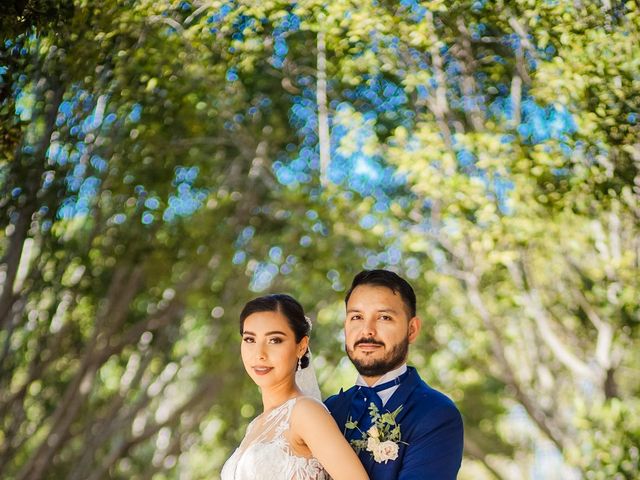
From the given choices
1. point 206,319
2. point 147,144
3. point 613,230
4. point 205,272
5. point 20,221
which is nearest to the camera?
point 20,221

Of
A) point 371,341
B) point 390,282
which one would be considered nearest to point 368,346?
point 371,341

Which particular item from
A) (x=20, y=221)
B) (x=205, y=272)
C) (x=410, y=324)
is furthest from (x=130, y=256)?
(x=410, y=324)

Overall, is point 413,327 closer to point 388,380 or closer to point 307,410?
point 388,380

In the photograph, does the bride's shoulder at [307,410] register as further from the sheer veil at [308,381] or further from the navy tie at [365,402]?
the sheer veil at [308,381]

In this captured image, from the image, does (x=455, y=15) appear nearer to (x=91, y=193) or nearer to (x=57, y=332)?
(x=91, y=193)

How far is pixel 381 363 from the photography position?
356cm

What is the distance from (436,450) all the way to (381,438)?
195 millimetres

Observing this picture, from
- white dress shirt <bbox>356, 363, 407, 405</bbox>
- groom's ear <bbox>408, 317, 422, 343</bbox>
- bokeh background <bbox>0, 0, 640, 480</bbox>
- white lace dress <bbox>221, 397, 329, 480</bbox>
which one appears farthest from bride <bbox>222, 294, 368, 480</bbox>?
bokeh background <bbox>0, 0, 640, 480</bbox>

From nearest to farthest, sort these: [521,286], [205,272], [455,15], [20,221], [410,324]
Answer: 1. [410,324]
2. [455,15]
3. [20,221]
4. [521,286]
5. [205,272]

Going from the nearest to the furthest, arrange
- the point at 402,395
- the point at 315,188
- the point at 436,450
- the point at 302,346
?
the point at 436,450, the point at 402,395, the point at 302,346, the point at 315,188

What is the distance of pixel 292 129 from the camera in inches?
438

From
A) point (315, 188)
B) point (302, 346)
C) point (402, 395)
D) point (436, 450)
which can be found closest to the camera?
point (436, 450)

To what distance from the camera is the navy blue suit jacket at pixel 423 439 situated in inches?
133

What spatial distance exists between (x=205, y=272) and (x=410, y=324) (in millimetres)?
8174
